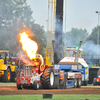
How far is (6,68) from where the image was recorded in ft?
116

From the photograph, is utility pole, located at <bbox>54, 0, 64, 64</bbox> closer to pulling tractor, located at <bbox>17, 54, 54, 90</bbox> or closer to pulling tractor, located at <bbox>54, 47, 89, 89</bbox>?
pulling tractor, located at <bbox>54, 47, 89, 89</bbox>

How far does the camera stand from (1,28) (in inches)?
2276

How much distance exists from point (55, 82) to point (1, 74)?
11.2m

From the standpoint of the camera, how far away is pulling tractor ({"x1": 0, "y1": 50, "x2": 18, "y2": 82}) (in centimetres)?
3535

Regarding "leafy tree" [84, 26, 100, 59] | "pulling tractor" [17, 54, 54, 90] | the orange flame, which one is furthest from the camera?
"leafy tree" [84, 26, 100, 59]

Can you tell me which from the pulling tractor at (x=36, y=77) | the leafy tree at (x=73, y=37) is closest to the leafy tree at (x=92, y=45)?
the leafy tree at (x=73, y=37)

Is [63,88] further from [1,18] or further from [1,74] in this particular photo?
[1,18]

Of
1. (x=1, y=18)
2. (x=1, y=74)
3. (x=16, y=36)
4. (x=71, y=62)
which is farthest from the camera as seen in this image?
(x=16, y=36)

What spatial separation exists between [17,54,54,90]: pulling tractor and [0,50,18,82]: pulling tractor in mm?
10400

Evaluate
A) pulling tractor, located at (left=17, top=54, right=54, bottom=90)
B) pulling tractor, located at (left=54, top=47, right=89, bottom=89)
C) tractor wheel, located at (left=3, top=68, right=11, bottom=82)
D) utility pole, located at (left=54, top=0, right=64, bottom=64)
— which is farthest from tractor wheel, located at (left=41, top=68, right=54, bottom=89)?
tractor wheel, located at (left=3, top=68, right=11, bottom=82)

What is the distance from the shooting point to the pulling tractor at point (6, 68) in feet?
116

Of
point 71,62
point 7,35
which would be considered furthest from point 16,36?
point 71,62

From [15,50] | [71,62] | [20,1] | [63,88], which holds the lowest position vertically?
[63,88]

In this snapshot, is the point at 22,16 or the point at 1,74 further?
the point at 22,16
